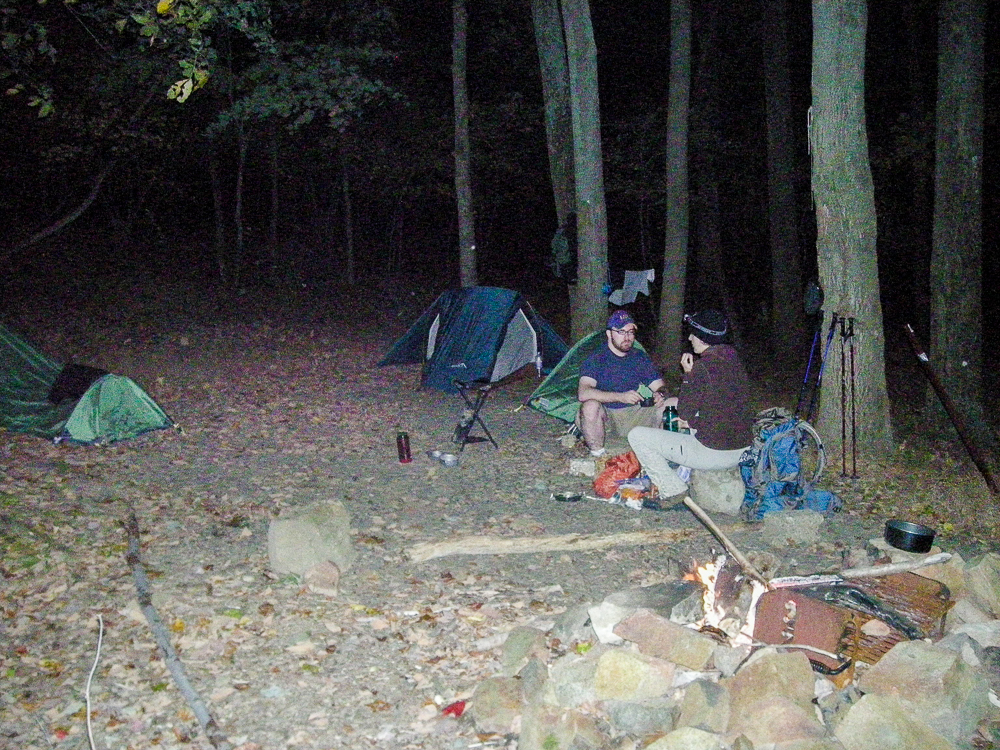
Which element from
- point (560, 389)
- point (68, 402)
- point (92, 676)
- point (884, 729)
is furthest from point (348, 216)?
point (884, 729)

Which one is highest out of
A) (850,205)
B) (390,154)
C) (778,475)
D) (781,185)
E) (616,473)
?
(390,154)

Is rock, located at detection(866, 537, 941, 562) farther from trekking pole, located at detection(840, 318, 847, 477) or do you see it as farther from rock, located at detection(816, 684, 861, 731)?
trekking pole, located at detection(840, 318, 847, 477)

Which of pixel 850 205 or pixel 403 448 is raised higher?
pixel 850 205

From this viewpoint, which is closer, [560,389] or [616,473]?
[616,473]

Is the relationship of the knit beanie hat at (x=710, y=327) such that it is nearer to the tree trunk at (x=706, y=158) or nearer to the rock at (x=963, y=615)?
the rock at (x=963, y=615)

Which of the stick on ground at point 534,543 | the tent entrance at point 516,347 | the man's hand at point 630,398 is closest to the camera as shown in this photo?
the stick on ground at point 534,543

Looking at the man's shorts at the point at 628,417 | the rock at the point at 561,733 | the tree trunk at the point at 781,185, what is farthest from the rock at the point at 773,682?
the tree trunk at the point at 781,185

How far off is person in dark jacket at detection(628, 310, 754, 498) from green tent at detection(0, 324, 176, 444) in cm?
503

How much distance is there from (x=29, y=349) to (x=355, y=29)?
8.14 m

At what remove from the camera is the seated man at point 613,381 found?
706cm

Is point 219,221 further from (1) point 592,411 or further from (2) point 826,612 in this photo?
(2) point 826,612

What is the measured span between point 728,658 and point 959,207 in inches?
232

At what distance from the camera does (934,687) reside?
135 inches

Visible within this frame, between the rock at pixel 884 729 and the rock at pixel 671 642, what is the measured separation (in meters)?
0.62
